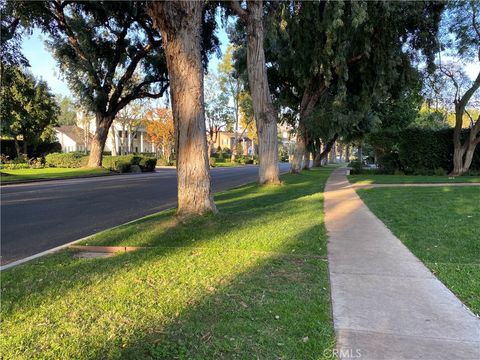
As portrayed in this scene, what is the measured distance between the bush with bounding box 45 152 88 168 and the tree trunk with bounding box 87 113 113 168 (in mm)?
1800

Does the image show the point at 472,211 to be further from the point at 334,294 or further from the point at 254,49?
the point at 254,49

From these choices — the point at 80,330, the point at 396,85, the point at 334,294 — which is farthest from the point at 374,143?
the point at 80,330

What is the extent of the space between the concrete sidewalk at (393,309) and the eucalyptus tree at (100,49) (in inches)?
993

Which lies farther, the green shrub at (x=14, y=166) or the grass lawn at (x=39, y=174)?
the green shrub at (x=14, y=166)

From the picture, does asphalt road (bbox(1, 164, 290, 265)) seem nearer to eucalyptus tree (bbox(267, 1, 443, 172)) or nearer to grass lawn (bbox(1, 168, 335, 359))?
grass lawn (bbox(1, 168, 335, 359))

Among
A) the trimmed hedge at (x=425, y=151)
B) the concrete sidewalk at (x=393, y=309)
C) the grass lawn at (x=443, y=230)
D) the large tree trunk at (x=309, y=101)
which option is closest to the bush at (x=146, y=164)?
the large tree trunk at (x=309, y=101)

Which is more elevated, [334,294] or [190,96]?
[190,96]

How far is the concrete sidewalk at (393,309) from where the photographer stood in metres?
3.42

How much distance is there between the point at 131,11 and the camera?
2786 cm

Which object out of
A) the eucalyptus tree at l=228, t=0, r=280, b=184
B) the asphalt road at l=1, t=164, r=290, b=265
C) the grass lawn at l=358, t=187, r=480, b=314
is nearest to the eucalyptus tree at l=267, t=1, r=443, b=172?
the eucalyptus tree at l=228, t=0, r=280, b=184

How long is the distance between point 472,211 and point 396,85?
15781mm

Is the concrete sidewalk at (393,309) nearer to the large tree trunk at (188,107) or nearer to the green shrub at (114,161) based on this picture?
the large tree trunk at (188,107)

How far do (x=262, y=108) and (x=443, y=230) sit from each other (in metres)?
10.9

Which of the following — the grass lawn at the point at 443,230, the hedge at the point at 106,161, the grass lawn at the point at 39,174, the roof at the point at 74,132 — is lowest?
the grass lawn at the point at 39,174
